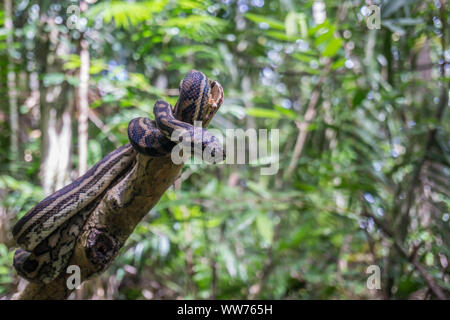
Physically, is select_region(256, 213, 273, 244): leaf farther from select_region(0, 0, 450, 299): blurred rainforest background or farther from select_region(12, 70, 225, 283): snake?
select_region(12, 70, 225, 283): snake

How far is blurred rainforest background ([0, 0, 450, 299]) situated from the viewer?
2783 millimetres

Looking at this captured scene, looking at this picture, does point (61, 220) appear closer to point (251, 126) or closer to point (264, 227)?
point (264, 227)

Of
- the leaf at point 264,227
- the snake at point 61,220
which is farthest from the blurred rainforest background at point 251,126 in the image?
the snake at point 61,220

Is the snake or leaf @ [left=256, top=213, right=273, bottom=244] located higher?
the snake

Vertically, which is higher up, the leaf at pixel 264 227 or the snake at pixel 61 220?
the snake at pixel 61 220

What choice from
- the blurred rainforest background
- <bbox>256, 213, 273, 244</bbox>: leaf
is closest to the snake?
the blurred rainforest background

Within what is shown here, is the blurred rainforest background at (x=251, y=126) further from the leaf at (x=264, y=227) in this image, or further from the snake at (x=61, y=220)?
the snake at (x=61, y=220)

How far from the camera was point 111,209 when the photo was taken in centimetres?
173

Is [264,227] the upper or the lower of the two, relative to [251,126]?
lower

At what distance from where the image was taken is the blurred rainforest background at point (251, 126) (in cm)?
278

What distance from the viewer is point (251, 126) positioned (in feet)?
13.0

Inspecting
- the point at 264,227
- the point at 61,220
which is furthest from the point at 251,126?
the point at 61,220

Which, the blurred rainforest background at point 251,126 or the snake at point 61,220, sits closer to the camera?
the snake at point 61,220
